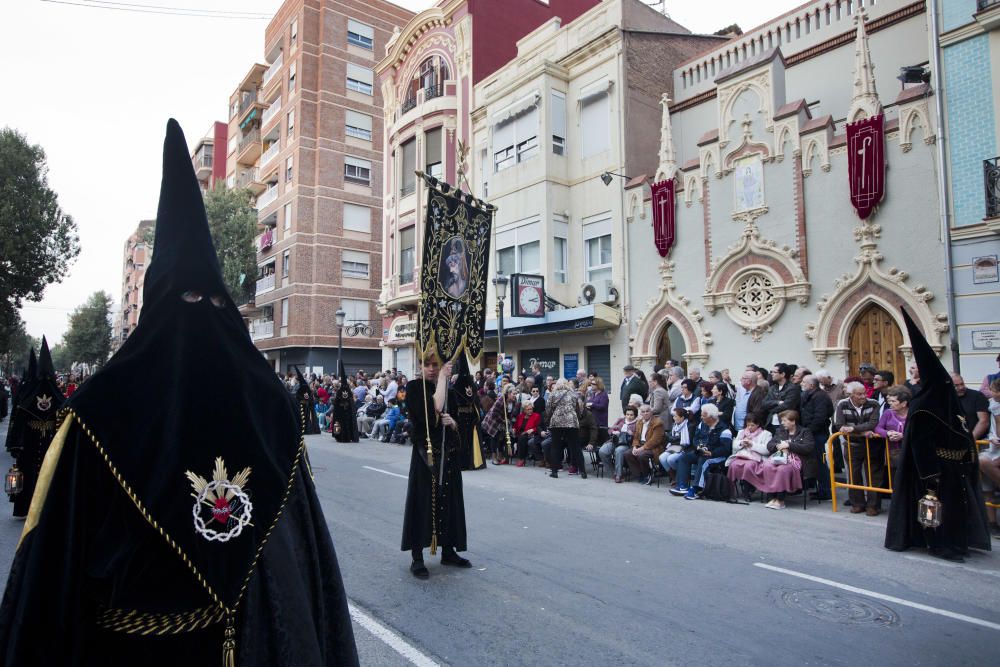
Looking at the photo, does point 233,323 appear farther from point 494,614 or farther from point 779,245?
point 779,245

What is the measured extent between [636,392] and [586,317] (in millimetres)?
4287

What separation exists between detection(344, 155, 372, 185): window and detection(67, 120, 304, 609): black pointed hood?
38.5 meters

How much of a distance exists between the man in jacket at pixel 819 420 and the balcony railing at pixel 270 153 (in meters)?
37.5

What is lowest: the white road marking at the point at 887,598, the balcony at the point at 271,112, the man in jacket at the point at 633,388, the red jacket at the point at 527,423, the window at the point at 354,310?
the white road marking at the point at 887,598

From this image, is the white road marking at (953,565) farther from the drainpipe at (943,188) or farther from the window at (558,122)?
the window at (558,122)

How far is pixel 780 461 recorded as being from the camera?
9.67 metres

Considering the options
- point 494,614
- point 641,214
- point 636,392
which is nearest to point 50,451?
point 494,614

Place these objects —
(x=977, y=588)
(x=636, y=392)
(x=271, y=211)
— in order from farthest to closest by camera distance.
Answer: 1. (x=271, y=211)
2. (x=636, y=392)
3. (x=977, y=588)

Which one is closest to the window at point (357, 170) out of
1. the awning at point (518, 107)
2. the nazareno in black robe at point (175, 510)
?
the awning at point (518, 107)

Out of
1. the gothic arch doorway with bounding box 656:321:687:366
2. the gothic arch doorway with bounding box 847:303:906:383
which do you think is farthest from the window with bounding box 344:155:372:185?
the gothic arch doorway with bounding box 847:303:906:383

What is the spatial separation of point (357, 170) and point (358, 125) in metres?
2.85

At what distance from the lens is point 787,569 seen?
618 cm

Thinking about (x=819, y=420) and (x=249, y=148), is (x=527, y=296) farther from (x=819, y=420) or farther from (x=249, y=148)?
(x=249, y=148)

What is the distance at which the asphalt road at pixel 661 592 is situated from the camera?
430 cm
